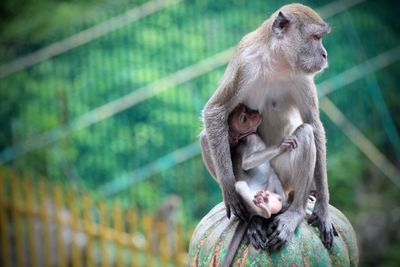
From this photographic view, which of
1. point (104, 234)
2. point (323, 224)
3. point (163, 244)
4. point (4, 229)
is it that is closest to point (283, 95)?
point (323, 224)

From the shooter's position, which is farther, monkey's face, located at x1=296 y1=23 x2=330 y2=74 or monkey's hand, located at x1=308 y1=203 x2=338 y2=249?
monkey's face, located at x1=296 y1=23 x2=330 y2=74

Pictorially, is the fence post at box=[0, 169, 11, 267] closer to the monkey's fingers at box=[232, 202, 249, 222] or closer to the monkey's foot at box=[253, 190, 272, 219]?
the monkey's fingers at box=[232, 202, 249, 222]

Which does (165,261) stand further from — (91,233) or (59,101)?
(59,101)

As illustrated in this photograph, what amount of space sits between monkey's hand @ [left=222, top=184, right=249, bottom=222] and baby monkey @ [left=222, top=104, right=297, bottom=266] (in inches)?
1.2

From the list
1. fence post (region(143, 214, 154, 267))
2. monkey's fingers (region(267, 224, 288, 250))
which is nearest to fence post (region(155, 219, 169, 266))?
fence post (region(143, 214, 154, 267))

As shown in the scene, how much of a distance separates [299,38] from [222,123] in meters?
0.78

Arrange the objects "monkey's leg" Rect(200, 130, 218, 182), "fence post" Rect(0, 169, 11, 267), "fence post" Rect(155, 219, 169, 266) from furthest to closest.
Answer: "fence post" Rect(0, 169, 11, 267), "fence post" Rect(155, 219, 169, 266), "monkey's leg" Rect(200, 130, 218, 182)

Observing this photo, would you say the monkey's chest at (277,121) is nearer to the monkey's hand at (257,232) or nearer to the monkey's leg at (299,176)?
the monkey's leg at (299,176)

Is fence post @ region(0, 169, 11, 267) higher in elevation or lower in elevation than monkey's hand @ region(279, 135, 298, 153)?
higher

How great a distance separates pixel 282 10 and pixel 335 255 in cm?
167

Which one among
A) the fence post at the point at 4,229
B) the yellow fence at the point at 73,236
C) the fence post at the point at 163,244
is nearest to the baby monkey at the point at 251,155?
the fence post at the point at 163,244

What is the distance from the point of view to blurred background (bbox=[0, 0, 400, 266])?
38.1 feet

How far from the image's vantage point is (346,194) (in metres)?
12.1

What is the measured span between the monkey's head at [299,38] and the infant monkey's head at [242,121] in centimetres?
45
